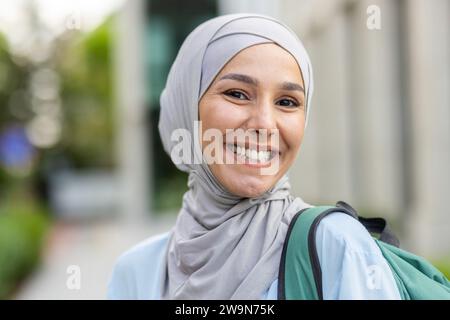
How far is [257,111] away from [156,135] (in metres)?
17.5

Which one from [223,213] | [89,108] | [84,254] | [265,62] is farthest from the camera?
[89,108]

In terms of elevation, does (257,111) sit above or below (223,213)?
above

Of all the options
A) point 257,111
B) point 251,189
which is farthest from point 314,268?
point 257,111

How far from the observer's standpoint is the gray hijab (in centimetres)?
157

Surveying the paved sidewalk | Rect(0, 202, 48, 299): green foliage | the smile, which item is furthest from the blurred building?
Rect(0, 202, 48, 299): green foliage

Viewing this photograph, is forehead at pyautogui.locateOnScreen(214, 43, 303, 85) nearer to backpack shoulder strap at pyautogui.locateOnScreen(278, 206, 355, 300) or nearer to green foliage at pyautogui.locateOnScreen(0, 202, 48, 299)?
backpack shoulder strap at pyautogui.locateOnScreen(278, 206, 355, 300)

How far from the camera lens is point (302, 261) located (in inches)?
58.2

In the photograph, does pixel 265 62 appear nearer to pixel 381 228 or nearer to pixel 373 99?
pixel 381 228

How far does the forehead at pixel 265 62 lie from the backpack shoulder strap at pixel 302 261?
12.4 inches

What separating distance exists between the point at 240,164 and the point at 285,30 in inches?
12.8

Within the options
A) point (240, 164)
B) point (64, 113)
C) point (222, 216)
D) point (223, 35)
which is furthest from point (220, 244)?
point (64, 113)

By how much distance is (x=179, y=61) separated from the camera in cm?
178

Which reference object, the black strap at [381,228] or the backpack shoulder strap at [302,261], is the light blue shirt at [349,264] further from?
the black strap at [381,228]

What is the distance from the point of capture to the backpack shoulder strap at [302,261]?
57.6 inches
